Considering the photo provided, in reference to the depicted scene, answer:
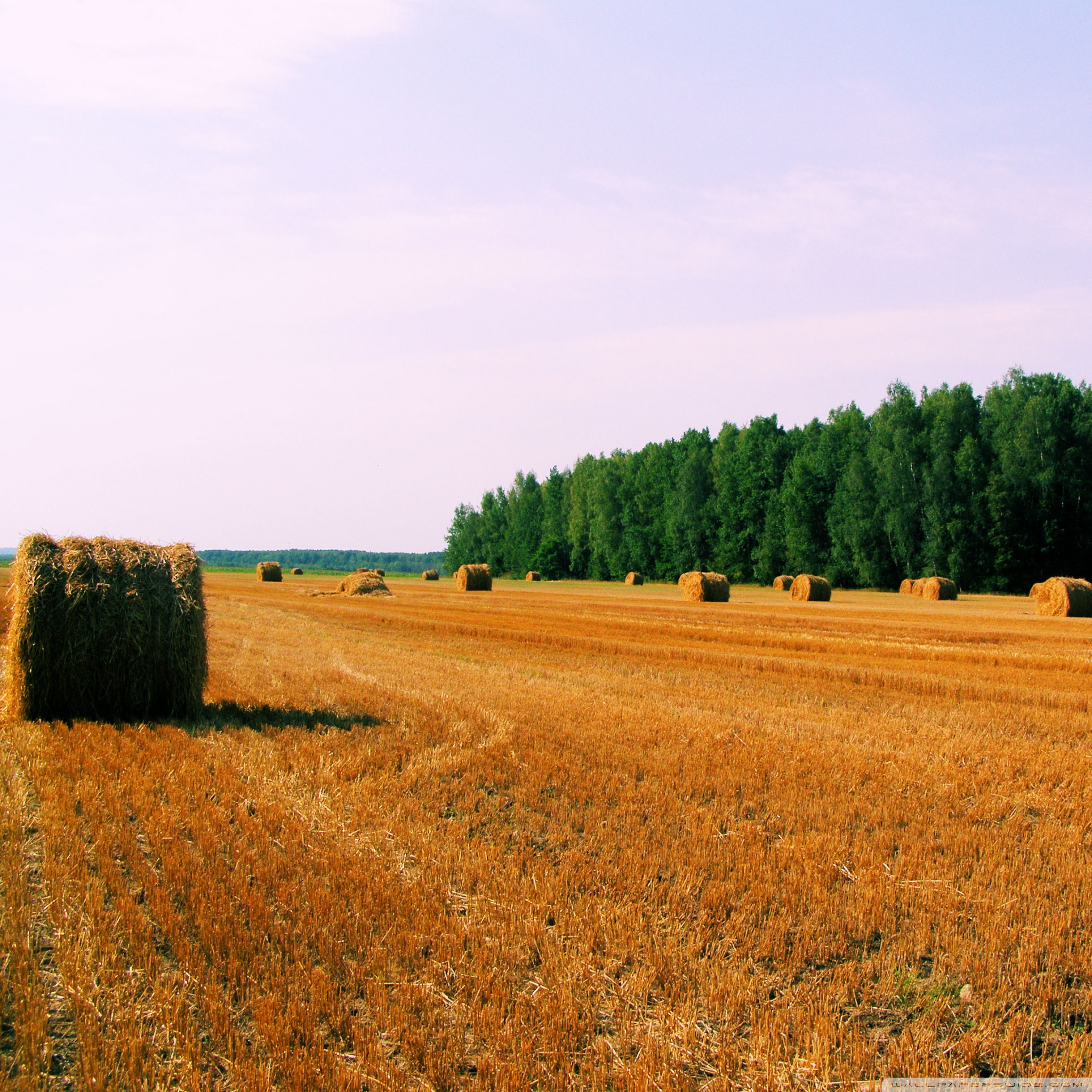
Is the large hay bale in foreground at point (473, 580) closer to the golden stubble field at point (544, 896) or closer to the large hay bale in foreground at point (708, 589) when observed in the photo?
the large hay bale in foreground at point (708, 589)

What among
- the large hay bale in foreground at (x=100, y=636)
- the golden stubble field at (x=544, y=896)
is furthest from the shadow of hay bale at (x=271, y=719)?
the large hay bale in foreground at (x=100, y=636)

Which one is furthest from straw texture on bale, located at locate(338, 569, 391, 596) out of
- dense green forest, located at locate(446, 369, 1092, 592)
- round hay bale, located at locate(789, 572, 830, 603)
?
dense green forest, located at locate(446, 369, 1092, 592)

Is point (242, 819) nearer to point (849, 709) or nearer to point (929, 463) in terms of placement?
point (849, 709)

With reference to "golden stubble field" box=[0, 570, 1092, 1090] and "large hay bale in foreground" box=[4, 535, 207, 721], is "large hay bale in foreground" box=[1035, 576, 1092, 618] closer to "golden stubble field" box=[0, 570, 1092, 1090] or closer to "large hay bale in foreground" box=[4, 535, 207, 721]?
"golden stubble field" box=[0, 570, 1092, 1090]

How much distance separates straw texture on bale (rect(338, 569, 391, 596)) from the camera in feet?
131

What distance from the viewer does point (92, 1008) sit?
370cm

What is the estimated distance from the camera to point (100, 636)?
Answer: 10.0 m

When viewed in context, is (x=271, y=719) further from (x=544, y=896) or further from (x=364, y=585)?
(x=364, y=585)

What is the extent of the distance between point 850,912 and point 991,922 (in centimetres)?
72

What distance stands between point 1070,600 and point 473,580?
29.1 meters

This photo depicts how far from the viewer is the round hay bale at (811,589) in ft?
135

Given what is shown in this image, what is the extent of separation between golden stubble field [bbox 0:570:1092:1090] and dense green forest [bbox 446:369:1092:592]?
51.9 m

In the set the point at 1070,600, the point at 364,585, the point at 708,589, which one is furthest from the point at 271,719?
the point at 364,585

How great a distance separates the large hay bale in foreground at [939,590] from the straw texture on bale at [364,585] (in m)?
26.5
